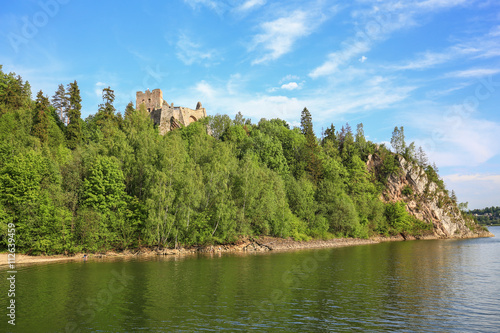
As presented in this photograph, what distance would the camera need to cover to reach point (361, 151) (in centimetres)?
13450

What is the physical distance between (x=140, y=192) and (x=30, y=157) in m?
19.8

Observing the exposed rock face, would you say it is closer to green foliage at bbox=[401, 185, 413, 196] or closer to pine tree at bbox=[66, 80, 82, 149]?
green foliage at bbox=[401, 185, 413, 196]

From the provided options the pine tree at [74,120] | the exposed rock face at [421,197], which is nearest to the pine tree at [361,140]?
the exposed rock face at [421,197]

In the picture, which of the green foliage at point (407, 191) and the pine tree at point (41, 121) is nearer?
the pine tree at point (41, 121)

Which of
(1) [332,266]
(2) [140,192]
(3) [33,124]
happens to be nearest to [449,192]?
(1) [332,266]

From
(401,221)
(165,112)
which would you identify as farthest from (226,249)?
(401,221)

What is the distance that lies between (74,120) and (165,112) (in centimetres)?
3366

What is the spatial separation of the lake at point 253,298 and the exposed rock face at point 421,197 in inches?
3243

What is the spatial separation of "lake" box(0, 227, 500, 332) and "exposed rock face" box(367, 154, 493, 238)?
82.4m

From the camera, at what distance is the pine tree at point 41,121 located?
7631 cm

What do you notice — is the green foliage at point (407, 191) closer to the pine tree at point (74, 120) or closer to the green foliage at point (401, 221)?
the green foliage at point (401, 221)

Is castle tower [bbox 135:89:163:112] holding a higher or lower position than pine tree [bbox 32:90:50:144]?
higher

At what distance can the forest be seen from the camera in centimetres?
5372

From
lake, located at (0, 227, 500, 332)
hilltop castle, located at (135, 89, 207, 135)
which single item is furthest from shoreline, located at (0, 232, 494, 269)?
hilltop castle, located at (135, 89, 207, 135)
